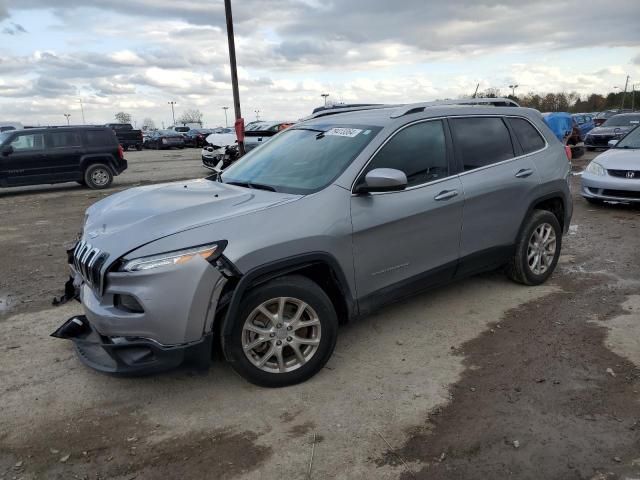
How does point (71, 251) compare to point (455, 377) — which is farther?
A: point (71, 251)

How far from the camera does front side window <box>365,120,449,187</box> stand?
3.97 meters

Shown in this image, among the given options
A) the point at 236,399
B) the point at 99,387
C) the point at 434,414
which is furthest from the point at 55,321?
the point at 434,414

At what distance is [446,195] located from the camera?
165 inches

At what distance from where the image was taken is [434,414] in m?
3.18

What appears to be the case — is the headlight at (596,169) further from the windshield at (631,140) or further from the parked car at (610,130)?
the parked car at (610,130)

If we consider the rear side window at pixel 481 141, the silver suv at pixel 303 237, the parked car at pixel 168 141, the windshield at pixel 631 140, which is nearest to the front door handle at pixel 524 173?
the silver suv at pixel 303 237

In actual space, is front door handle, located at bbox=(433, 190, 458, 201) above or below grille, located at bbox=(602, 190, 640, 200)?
above

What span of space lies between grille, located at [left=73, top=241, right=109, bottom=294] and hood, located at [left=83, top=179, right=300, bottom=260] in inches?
1.9

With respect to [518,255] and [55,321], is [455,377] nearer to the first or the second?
[518,255]

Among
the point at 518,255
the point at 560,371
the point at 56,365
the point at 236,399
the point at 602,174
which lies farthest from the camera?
the point at 602,174

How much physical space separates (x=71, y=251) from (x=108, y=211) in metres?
0.45

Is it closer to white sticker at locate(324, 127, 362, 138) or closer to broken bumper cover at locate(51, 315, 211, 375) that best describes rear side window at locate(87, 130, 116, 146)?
white sticker at locate(324, 127, 362, 138)

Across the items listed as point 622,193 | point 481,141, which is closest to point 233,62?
point 622,193

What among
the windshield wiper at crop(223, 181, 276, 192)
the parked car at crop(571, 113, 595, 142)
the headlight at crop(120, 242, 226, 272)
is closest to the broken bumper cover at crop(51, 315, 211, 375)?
the headlight at crop(120, 242, 226, 272)
